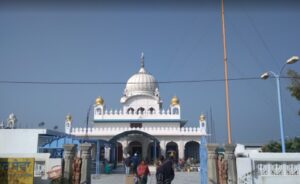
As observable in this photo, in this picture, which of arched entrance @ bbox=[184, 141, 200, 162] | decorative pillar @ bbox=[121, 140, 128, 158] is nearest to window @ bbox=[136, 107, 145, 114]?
decorative pillar @ bbox=[121, 140, 128, 158]

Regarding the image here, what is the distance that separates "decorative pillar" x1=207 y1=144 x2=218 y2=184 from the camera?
36.1 feet

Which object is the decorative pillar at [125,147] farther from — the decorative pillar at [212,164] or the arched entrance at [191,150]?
the decorative pillar at [212,164]

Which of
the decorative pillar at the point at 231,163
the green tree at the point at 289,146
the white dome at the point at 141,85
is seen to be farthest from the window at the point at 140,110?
the decorative pillar at the point at 231,163

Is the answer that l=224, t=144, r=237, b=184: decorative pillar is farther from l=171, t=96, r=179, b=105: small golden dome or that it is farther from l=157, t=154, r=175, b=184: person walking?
l=171, t=96, r=179, b=105: small golden dome

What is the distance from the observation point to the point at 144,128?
34625 mm

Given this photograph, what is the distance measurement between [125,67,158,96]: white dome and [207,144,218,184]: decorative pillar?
1138 inches

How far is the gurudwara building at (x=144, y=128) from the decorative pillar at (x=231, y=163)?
2076 centimetres

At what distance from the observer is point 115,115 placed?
3688 centimetres

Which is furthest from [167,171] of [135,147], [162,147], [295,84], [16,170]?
[135,147]

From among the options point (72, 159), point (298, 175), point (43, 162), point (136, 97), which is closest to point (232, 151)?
point (298, 175)

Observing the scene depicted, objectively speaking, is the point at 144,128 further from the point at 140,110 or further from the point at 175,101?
the point at 175,101

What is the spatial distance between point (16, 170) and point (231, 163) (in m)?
7.63

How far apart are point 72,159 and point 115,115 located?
82.8 ft

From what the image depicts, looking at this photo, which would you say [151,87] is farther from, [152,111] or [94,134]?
[94,134]
